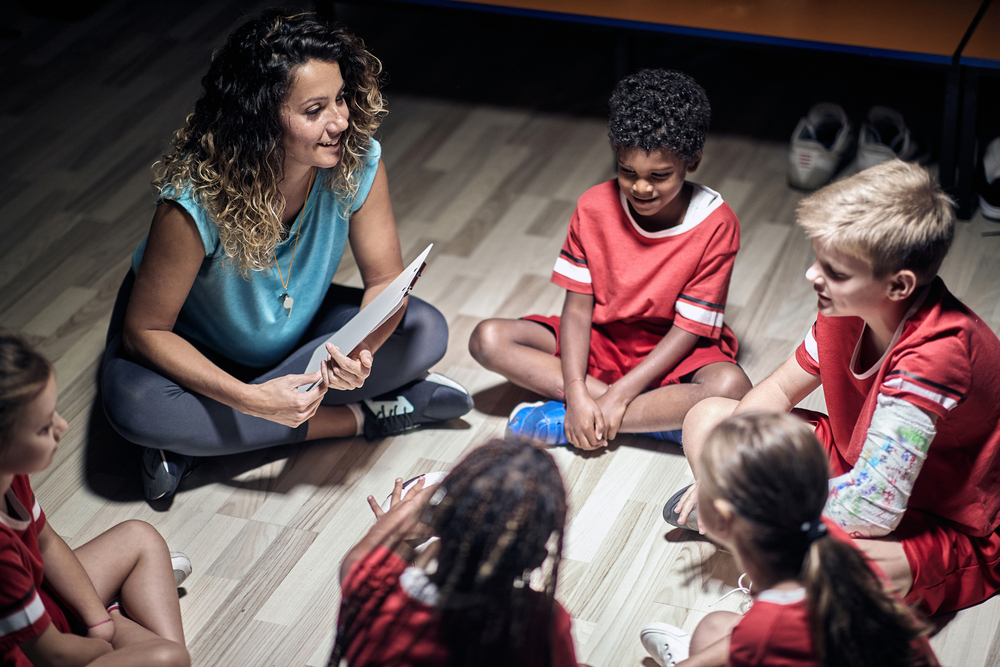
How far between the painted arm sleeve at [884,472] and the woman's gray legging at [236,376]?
0.92m

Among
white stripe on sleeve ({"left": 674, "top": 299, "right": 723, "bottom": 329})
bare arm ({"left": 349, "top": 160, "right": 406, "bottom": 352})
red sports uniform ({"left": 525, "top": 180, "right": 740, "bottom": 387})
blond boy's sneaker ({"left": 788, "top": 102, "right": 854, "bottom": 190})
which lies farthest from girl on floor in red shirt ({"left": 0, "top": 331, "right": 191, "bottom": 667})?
blond boy's sneaker ({"left": 788, "top": 102, "right": 854, "bottom": 190})

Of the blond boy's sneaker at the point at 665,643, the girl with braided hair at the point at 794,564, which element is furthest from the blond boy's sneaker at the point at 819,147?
the girl with braided hair at the point at 794,564

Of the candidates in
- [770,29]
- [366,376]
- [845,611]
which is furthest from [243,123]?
[770,29]

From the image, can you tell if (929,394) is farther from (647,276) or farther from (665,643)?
(647,276)

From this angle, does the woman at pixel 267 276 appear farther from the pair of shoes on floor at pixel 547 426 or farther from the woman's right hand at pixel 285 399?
the pair of shoes on floor at pixel 547 426

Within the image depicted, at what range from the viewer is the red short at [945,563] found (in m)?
1.49

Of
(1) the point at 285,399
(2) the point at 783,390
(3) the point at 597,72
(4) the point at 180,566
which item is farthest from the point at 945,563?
(3) the point at 597,72

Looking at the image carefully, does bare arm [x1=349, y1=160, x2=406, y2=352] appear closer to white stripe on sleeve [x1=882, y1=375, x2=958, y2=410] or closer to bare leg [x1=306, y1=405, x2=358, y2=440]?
bare leg [x1=306, y1=405, x2=358, y2=440]

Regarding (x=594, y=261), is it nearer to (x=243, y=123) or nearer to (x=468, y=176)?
(x=243, y=123)

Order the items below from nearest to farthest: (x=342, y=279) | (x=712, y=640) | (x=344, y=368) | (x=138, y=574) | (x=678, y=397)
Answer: (x=712, y=640)
(x=138, y=574)
(x=344, y=368)
(x=678, y=397)
(x=342, y=279)

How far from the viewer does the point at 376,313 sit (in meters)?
1.78

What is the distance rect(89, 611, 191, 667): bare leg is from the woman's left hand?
534 millimetres

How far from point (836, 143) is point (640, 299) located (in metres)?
1.09

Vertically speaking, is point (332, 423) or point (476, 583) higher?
point (476, 583)
